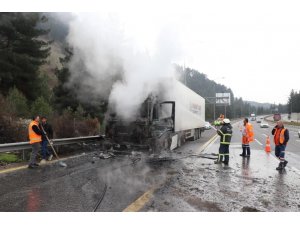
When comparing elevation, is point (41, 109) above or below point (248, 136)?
above

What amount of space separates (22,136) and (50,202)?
7.04 meters

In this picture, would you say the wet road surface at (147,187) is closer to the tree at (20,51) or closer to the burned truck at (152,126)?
the burned truck at (152,126)

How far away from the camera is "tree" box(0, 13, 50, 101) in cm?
2206

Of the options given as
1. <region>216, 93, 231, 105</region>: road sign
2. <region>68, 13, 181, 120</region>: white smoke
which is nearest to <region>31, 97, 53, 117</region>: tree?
<region>68, 13, 181, 120</region>: white smoke

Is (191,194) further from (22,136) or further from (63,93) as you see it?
(63,93)

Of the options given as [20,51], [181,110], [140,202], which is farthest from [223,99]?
[140,202]

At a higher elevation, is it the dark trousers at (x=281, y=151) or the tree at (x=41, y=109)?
the tree at (x=41, y=109)

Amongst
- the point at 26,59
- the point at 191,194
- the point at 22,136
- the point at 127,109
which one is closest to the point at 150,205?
the point at 191,194

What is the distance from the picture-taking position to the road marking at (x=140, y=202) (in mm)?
4824

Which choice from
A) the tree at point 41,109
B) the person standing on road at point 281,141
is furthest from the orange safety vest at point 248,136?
the tree at point 41,109

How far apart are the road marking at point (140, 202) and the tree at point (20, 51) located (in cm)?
1952

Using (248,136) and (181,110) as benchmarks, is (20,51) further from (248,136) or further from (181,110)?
(248,136)

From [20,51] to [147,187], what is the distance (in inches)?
824

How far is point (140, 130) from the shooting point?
34.2ft
